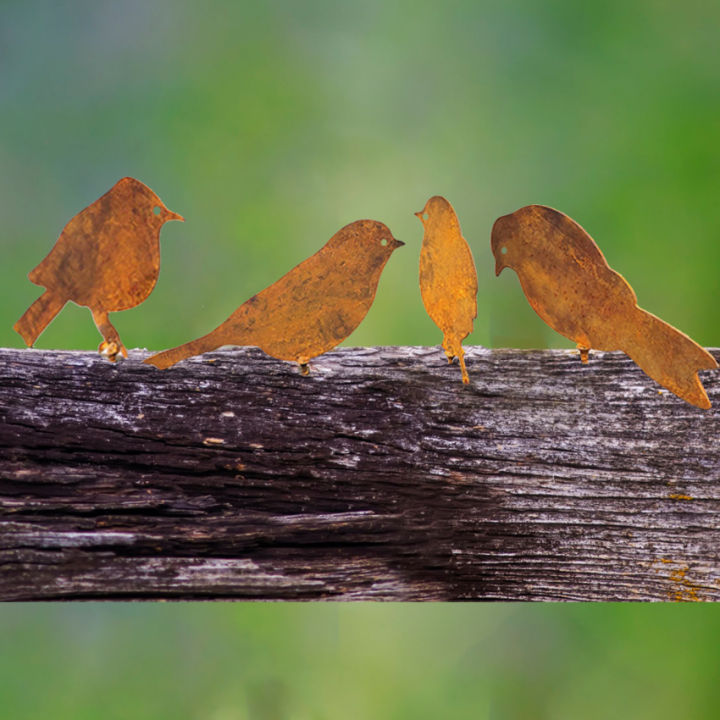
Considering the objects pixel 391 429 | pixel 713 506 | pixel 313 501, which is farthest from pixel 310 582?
pixel 713 506

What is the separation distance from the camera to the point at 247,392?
0.77 metres

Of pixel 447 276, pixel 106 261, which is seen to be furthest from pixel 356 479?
pixel 106 261

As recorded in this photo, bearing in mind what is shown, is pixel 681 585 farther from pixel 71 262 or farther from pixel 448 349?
pixel 71 262

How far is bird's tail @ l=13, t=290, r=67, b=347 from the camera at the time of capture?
755 millimetres

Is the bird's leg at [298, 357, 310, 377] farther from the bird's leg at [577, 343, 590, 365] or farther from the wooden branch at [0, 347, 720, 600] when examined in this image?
the bird's leg at [577, 343, 590, 365]

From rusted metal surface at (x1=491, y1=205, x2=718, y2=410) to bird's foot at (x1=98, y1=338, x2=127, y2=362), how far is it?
45 centimetres

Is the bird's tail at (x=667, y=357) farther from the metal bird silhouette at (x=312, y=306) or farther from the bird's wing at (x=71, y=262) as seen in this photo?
the bird's wing at (x=71, y=262)

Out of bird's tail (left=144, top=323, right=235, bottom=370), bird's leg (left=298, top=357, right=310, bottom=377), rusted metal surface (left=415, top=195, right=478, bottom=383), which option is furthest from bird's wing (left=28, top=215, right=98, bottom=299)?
rusted metal surface (left=415, top=195, right=478, bottom=383)

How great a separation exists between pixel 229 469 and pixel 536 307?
1.31 feet

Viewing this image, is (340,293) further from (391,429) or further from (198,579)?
(198,579)

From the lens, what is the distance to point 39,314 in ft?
2.48

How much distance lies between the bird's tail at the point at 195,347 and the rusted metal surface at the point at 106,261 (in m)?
0.04

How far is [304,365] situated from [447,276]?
19cm

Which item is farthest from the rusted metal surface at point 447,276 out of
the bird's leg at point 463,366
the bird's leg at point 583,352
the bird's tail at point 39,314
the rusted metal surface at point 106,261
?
the bird's tail at point 39,314
